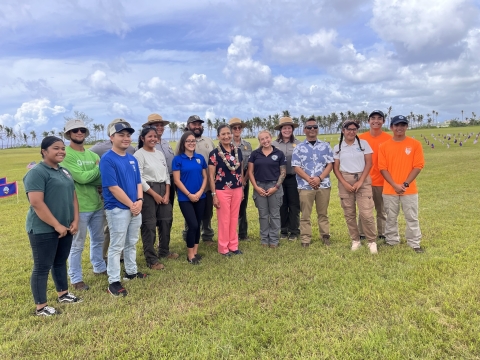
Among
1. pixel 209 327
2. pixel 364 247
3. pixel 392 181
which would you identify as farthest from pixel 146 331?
pixel 392 181

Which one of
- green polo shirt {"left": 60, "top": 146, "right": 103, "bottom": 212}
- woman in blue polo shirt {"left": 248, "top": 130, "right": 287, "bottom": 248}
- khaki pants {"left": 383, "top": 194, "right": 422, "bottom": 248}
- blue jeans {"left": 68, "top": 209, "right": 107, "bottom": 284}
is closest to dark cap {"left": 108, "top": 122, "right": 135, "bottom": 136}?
green polo shirt {"left": 60, "top": 146, "right": 103, "bottom": 212}

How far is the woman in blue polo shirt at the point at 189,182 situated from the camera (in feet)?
17.8

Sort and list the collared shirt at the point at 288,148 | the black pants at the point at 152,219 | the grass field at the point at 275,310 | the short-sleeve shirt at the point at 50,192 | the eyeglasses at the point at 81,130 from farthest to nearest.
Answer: the collared shirt at the point at 288,148 → the black pants at the point at 152,219 → the eyeglasses at the point at 81,130 → the short-sleeve shirt at the point at 50,192 → the grass field at the point at 275,310

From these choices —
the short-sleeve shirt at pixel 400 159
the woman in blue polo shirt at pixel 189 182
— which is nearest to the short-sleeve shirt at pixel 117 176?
the woman in blue polo shirt at pixel 189 182

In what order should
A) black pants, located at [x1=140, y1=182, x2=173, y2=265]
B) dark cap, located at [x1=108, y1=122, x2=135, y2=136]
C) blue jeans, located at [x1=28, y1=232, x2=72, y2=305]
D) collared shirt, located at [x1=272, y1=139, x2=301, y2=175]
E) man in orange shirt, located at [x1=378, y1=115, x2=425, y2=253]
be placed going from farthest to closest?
collared shirt, located at [x1=272, y1=139, x2=301, y2=175]
man in orange shirt, located at [x1=378, y1=115, x2=425, y2=253]
black pants, located at [x1=140, y1=182, x2=173, y2=265]
dark cap, located at [x1=108, y1=122, x2=135, y2=136]
blue jeans, located at [x1=28, y1=232, x2=72, y2=305]

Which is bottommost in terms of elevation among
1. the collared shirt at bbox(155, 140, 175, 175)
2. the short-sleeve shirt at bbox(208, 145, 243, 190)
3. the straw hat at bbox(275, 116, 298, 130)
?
the short-sleeve shirt at bbox(208, 145, 243, 190)

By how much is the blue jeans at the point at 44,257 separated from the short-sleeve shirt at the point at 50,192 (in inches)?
4.3

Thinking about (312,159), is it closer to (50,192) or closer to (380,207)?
(380,207)

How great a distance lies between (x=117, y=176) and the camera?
171 inches

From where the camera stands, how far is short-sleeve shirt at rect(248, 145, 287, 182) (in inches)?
238

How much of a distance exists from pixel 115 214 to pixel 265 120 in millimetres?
112251

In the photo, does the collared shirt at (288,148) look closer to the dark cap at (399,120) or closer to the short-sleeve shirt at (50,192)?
the dark cap at (399,120)

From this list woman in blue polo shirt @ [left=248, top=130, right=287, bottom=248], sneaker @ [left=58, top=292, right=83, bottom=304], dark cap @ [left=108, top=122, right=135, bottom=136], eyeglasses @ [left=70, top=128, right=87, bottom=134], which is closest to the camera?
sneaker @ [left=58, top=292, right=83, bottom=304]

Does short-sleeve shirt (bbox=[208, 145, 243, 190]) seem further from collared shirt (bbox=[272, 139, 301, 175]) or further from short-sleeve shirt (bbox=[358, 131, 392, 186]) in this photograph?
short-sleeve shirt (bbox=[358, 131, 392, 186])
